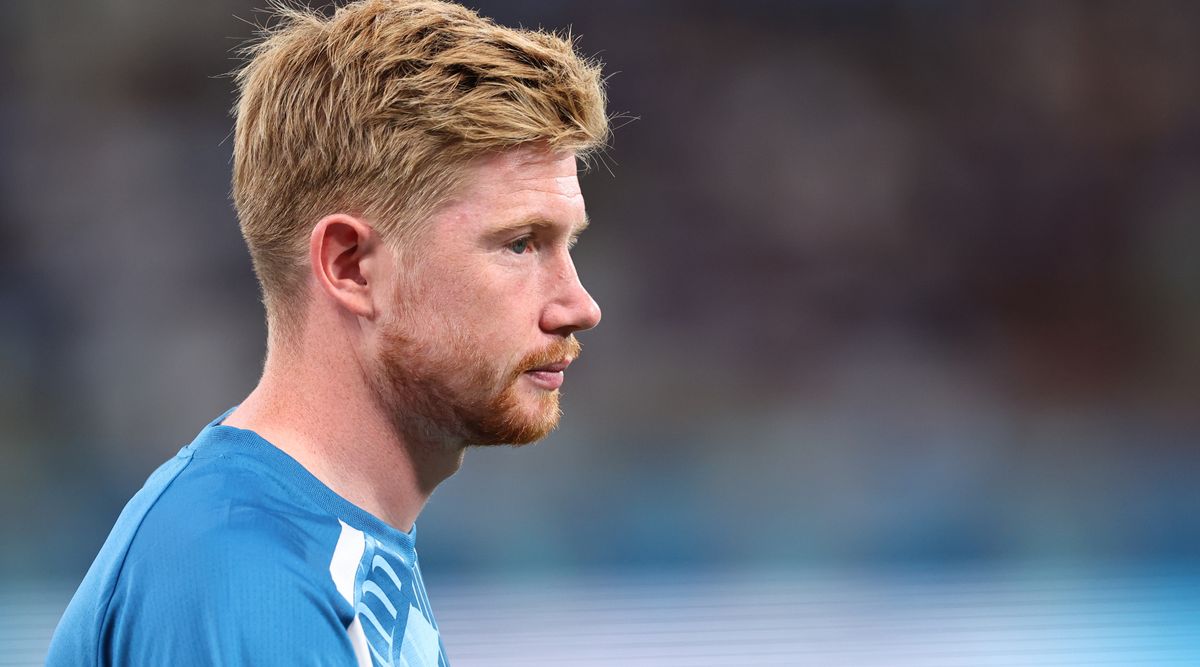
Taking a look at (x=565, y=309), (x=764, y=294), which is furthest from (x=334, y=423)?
(x=764, y=294)

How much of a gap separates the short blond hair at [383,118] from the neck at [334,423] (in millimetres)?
57

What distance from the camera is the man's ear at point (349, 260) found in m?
1.09

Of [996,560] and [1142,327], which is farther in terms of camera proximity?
[1142,327]

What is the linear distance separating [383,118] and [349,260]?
13cm

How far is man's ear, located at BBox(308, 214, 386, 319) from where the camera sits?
109 cm

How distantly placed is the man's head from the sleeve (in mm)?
238

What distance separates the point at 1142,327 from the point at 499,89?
6453 mm

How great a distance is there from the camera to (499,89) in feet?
3.59

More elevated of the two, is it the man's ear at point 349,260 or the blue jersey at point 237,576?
the man's ear at point 349,260

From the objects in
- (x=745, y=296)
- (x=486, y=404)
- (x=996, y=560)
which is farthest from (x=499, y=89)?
(x=745, y=296)

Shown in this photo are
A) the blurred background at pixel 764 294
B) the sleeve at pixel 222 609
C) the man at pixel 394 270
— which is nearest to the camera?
the sleeve at pixel 222 609

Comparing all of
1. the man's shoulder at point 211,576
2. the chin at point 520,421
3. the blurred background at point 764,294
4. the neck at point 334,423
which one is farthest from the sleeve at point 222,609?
the blurred background at point 764,294

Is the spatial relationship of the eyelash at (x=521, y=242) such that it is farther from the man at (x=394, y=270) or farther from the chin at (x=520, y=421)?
the chin at (x=520, y=421)

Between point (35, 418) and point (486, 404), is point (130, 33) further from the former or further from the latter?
point (486, 404)
